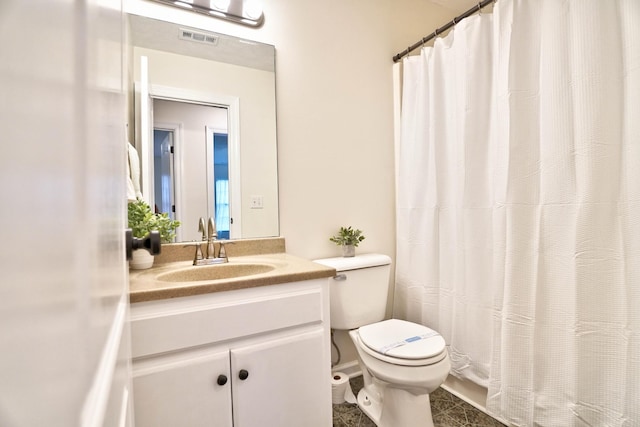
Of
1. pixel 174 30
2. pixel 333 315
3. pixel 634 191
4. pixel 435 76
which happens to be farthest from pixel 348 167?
pixel 634 191

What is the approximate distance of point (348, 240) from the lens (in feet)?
5.84

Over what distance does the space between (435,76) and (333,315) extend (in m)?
1.41

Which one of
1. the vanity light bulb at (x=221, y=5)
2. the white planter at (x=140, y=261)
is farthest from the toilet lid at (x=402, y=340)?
the vanity light bulb at (x=221, y=5)

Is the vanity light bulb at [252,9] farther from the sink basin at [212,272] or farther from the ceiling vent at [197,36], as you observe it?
the sink basin at [212,272]

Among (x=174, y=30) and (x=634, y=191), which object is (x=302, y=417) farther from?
(x=174, y=30)

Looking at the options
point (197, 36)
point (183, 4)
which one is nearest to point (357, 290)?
point (197, 36)

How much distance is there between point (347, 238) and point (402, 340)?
2.09 feet

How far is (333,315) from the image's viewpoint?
1584mm

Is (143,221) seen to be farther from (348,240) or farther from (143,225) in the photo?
(348,240)

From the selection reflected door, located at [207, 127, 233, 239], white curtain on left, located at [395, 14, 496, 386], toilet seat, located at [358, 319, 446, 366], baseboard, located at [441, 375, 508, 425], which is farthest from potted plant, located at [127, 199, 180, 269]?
baseboard, located at [441, 375, 508, 425]

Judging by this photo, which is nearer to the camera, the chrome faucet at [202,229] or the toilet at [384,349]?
the toilet at [384,349]

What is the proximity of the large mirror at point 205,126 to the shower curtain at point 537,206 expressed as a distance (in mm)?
912

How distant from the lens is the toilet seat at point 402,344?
120 cm

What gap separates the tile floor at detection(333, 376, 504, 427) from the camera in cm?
147
